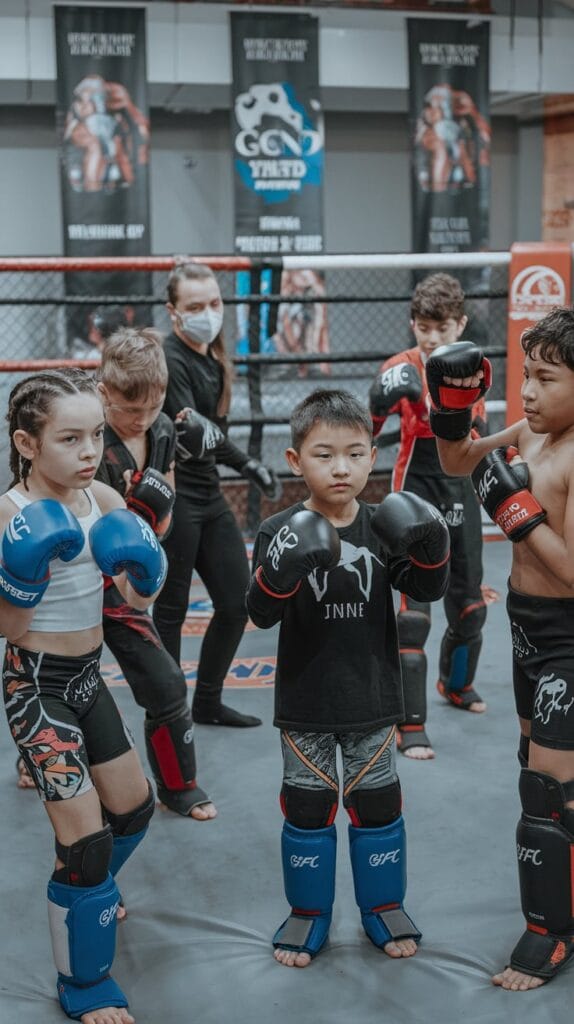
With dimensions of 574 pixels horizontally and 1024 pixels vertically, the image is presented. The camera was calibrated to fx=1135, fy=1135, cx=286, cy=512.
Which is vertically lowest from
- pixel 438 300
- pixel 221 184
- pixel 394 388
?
pixel 394 388

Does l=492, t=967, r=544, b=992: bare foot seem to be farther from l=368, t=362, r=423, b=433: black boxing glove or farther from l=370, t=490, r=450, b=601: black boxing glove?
l=368, t=362, r=423, b=433: black boxing glove

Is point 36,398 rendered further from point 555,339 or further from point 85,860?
point 555,339

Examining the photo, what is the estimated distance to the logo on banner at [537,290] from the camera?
16.6 feet

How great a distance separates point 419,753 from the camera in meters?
3.02

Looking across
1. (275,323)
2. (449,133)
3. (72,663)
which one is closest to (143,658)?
(72,663)

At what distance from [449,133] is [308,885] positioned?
6.94 meters

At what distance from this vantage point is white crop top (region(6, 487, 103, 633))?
193 cm

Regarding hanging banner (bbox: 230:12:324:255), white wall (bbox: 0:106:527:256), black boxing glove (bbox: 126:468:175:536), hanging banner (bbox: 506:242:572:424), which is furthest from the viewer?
white wall (bbox: 0:106:527:256)

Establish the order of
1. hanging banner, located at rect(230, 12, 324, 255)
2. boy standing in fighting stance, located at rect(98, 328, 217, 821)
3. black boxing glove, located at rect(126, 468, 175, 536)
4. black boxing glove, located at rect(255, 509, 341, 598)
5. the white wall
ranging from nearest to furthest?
black boxing glove, located at rect(255, 509, 341, 598), black boxing glove, located at rect(126, 468, 175, 536), boy standing in fighting stance, located at rect(98, 328, 217, 821), hanging banner, located at rect(230, 12, 324, 255), the white wall

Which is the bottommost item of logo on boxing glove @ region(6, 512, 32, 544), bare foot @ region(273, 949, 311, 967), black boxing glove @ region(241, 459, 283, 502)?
bare foot @ region(273, 949, 311, 967)

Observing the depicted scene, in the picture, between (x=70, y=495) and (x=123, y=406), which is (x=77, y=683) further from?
(x=123, y=406)

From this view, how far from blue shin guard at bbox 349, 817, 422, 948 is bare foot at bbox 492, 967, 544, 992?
177mm

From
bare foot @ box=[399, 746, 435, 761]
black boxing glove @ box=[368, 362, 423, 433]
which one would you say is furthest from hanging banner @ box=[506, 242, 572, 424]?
bare foot @ box=[399, 746, 435, 761]

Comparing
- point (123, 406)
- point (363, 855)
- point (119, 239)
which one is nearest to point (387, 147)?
point (119, 239)
